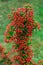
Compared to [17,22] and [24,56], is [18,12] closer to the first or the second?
[17,22]

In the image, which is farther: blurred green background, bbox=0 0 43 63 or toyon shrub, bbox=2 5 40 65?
blurred green background, bbox=0 0 43 63

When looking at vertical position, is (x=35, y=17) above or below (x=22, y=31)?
below

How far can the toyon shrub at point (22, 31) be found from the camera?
412 cm

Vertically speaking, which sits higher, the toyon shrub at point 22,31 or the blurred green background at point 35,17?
the toyon shrub at point 22,31

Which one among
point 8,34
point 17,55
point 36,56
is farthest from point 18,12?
point 36,56

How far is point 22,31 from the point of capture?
4180 millimetres

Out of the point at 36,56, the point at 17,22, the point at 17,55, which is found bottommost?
the point at 36,56

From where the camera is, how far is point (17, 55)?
4309 millimetres

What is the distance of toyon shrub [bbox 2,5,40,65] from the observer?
412 centimetres

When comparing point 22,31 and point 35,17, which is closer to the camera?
point 22,31

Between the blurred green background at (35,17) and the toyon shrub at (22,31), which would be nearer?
the toyon shrub at (22,31)

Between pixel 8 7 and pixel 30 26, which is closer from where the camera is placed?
pixel 30 26

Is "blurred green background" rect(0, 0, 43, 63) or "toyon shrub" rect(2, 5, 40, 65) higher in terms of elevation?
"toyon shrub" rect(2, 5, 40, 65)

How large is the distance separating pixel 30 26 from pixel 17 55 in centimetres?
54
